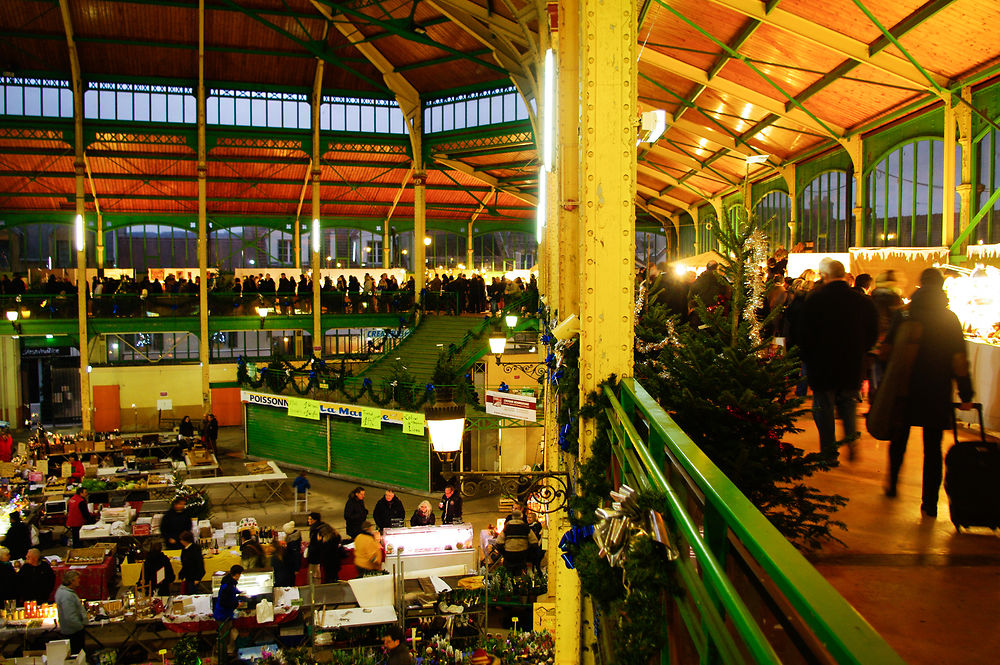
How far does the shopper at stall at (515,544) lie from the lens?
11.7m

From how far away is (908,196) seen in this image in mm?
17734

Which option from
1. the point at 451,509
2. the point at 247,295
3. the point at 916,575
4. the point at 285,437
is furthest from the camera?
the point at 247,295

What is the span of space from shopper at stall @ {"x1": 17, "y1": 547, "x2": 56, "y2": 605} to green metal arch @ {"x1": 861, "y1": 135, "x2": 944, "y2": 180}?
19.2 m

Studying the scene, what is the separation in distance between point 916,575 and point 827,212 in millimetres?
20773

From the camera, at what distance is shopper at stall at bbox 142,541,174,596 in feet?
37.7

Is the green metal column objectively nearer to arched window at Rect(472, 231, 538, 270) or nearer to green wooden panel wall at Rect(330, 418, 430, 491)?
green wooden panel wall at Rect(330, 418, 430, 491)

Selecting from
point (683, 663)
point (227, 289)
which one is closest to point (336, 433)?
point (227, 289)

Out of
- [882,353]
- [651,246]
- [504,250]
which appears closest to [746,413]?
[882,353]

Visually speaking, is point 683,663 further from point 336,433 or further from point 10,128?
point 10,128

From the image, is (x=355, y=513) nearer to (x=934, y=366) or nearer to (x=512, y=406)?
(x=512, y=406)

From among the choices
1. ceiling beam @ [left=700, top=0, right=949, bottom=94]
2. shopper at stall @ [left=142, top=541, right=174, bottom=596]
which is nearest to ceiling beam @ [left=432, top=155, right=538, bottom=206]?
ceiling beam @ [left=700, top=0, right=949, bottom=94]

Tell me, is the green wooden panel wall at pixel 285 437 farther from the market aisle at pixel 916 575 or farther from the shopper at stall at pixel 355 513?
the market aisle at pixel 916 575

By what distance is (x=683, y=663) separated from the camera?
2.80 meters

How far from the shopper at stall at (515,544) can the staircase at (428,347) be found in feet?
33.2
